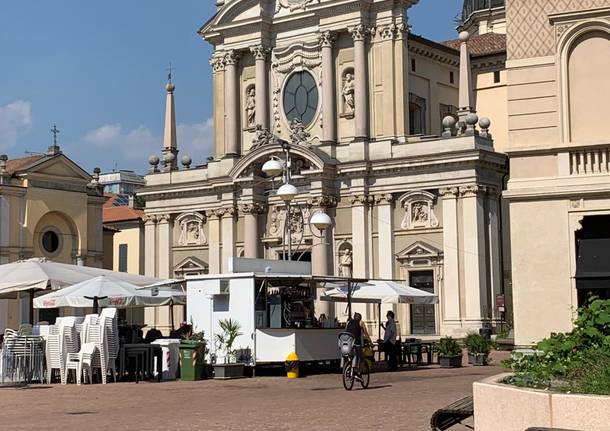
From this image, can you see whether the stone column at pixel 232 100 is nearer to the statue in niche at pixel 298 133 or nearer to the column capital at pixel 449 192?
the statue in niche at pixel 298 133

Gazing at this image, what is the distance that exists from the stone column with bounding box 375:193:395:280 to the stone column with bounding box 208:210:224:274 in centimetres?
835

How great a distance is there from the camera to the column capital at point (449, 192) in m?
43.4

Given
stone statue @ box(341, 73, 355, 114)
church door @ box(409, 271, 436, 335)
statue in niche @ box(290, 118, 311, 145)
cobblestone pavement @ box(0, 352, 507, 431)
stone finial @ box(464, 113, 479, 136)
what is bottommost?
cobblestone pavement @ box(0, 352, 507, 431)

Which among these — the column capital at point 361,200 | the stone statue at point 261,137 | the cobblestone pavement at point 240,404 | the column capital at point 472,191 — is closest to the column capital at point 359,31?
the stone statue at point 261,137

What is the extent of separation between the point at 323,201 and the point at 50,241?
16.6 meters

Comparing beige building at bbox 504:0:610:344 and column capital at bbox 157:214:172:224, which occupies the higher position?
column capital at bbox 157:214:172:224

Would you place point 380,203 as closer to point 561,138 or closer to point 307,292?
point 307,292

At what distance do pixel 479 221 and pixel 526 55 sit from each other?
23965mm

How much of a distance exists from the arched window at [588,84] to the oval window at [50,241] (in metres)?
39.8

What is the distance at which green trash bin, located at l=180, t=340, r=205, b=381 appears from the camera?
24844 millimetres

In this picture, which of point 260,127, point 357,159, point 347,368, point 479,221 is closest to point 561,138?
point 347,368

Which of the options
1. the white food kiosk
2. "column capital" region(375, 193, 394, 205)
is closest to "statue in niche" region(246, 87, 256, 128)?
"column capital" region(375, 193, 394, 205)

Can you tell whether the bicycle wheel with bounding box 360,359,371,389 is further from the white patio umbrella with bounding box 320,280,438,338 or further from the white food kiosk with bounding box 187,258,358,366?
the white patio umbrella with bounding box 320,280,438,338

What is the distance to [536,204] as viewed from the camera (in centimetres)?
1875
